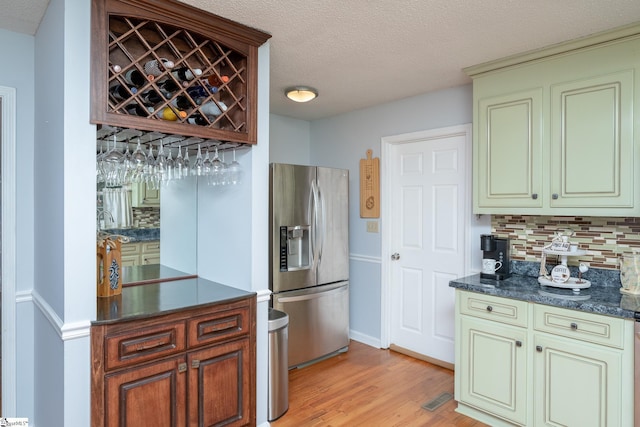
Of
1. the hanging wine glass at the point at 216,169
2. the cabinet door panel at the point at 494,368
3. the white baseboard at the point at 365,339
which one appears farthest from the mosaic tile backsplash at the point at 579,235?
the hanging wine glass at the point at 216,169

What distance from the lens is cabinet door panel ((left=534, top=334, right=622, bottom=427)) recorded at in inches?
77.2

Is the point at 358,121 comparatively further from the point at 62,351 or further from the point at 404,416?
the point at 62,351

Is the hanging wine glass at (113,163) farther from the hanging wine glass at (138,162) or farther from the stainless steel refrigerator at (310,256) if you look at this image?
the stainless steel refrigerator at (310,256)

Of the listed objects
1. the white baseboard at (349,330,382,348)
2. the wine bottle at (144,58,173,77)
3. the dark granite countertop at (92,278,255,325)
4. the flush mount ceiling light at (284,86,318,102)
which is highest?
the flush mount ceiling light at (284,86,318,102)

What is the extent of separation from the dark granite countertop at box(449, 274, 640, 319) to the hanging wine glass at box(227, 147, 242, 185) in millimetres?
1617

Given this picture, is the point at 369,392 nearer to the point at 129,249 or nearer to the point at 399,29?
the point at 129,249

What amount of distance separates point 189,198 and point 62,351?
1.32 m

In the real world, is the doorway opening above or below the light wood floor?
above

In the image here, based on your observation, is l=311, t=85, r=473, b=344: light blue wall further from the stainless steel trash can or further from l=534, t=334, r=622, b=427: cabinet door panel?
l=534, t=334, r=622, b=427: cabinet door panel

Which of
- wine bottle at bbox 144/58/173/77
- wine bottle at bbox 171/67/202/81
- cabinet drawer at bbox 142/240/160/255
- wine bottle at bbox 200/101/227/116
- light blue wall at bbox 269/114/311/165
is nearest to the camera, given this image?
wine bottle at bbox 144/58/173/77

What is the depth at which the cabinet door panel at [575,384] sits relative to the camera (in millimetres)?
1960

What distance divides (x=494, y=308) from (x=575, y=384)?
1.82 ft

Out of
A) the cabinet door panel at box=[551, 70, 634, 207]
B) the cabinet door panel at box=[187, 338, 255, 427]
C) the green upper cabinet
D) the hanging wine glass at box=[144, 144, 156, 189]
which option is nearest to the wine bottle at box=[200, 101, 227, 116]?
the hanging wine glass at box=[144, 144, 156, 189]

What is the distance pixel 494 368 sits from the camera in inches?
94.7
